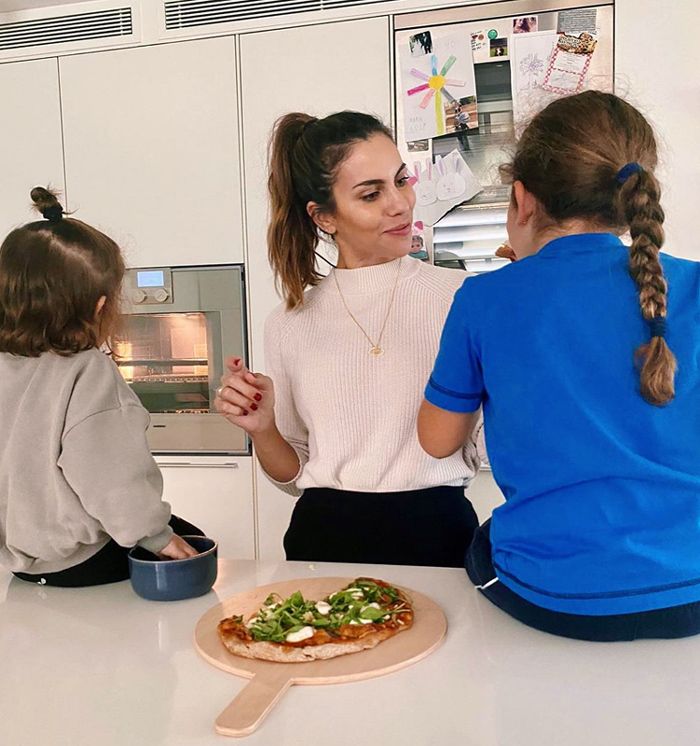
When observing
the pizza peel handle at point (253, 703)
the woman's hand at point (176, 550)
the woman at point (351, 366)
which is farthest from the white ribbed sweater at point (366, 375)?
the pizza peel handle at point (253, 703)

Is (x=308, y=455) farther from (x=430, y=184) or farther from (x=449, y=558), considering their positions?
(x=430, y=184)

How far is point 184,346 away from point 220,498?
54cm

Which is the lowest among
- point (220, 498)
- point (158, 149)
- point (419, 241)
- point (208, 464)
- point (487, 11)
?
point (220, 498)

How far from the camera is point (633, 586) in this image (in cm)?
83

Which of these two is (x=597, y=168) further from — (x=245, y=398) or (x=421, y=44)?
(x=421, y=44)

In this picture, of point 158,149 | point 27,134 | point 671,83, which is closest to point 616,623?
point 671,83

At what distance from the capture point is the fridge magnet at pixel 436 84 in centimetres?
239

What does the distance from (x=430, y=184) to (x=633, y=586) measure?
1810mm

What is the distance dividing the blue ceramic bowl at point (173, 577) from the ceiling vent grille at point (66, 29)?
2.23 meters

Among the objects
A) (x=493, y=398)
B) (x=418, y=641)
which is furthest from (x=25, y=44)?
(x=418, y=641)

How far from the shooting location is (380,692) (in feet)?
2.37

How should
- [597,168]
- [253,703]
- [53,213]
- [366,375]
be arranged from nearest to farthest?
1. [253,703]
2. [597,168]
3. [53,213]
4. [366,375]

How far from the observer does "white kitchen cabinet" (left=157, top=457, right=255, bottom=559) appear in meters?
2.62

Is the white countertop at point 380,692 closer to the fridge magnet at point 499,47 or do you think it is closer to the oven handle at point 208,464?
the oven handle at point 208,464
